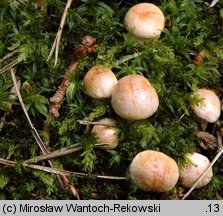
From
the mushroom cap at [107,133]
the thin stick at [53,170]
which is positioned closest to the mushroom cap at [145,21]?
the mushroom cap at [107,133]

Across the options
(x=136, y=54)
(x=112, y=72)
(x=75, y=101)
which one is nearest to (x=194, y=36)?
(x=136, y=54)

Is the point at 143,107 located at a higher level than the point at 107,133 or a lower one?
higher

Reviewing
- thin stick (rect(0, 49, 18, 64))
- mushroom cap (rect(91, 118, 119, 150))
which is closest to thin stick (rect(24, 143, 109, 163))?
mushroom cap (rect(91, 118, 119, 150))

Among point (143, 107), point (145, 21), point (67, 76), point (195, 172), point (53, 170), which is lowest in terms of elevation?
point (53, 170)

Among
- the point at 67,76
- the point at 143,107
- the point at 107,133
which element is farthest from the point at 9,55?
the point at 143,107

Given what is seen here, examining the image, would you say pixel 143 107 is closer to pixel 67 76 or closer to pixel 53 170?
pixel 67 76

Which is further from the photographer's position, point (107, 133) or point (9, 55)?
point (9, 55)
